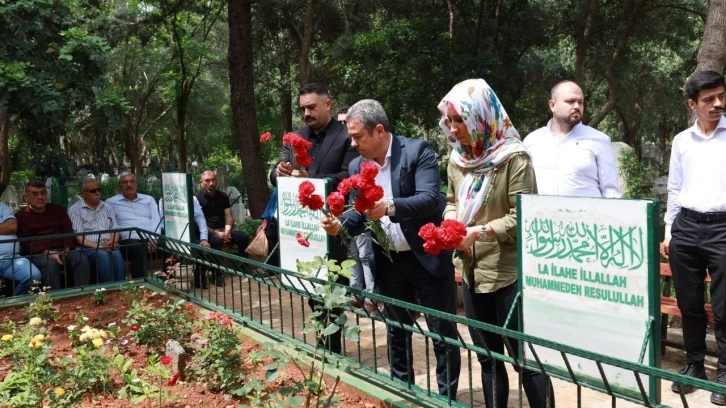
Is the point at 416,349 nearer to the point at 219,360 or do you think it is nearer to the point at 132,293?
the point at 219,360

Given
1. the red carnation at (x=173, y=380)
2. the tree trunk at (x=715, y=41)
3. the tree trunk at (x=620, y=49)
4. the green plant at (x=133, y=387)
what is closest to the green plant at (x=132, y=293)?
the green plant at (x=133, y=387)

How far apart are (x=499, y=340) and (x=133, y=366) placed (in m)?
2.36

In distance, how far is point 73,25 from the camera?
7.27m

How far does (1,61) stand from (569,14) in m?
13.9

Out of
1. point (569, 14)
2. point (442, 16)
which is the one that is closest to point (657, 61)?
point (569, 14)

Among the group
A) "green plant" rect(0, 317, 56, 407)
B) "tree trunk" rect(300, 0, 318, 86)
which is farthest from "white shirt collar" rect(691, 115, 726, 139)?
"tree trunk" rect(300, 0, 318, 86)

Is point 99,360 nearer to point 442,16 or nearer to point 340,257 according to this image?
point 340,257

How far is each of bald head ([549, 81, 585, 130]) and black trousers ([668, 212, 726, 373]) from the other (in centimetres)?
88

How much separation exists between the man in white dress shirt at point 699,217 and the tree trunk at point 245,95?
22.4 feet

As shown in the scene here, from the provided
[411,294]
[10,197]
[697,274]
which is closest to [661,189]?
[697,274]

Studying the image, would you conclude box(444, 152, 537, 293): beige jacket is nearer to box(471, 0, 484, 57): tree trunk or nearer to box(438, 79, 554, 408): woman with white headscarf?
box(438, 79, 554, 408): woman with white headscarf

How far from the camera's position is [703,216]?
3.78 metres

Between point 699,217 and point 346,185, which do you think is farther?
point 699,217

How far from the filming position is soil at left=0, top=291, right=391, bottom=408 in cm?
338
